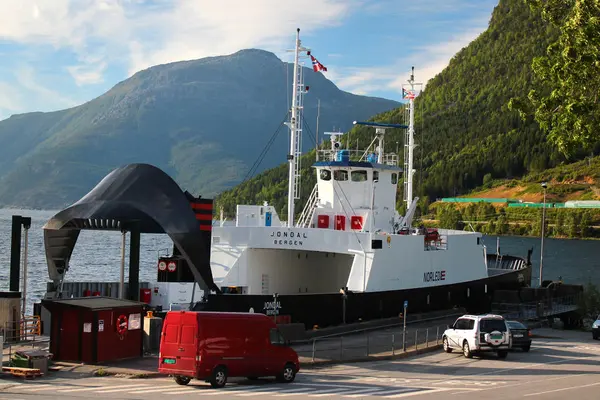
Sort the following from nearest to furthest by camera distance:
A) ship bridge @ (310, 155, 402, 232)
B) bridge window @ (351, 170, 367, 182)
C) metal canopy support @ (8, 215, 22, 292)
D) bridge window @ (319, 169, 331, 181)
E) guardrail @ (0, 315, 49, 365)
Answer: guardrail @ (0, 315, 49, 365) < metal canopy support @ (8, 215, 22, 292) < ship bridge @ (310, 155, 402, 232) < bridge window @ (351, 170, 367, 182) < bridge window @ (319, 169, 331, 181)

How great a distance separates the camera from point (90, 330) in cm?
2203

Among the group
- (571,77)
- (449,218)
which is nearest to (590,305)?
(571,77)

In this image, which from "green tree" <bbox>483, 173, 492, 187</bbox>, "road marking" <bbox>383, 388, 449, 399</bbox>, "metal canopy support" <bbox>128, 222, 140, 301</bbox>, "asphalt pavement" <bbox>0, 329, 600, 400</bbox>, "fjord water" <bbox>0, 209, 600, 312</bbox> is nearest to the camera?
"asphalt pavement" <bbox>0, 329, 600, 400</bbox>

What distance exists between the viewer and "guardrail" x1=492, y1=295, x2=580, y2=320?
3647cm

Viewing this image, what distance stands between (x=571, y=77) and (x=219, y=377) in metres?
10.4

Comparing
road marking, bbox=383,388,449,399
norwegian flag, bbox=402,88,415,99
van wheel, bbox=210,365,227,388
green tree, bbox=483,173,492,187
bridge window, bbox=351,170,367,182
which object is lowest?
road marking, bbox=383,388,449,399

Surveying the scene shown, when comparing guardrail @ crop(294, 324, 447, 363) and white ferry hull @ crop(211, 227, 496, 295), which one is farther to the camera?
white ferry hull @ crop(211, 227, 496, 295)

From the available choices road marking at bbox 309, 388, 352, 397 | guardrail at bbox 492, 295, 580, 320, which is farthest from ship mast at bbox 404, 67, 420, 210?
road marking at bbox 309, 388, 352, 397

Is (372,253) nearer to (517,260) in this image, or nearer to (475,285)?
(475,285)

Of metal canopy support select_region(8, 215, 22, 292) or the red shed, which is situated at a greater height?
metal canopy support select_region(8, 215, 22, 292)

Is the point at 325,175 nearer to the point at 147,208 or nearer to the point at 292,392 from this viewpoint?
the point at 147,208

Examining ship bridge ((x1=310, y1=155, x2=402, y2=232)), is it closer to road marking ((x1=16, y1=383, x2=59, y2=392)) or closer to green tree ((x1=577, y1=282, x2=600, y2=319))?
green tree ((x1=577, y1=282, x2=600, y2=319))

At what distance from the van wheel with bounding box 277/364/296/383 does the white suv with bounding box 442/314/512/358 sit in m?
7.14

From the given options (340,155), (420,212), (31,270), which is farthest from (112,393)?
(420,212)
